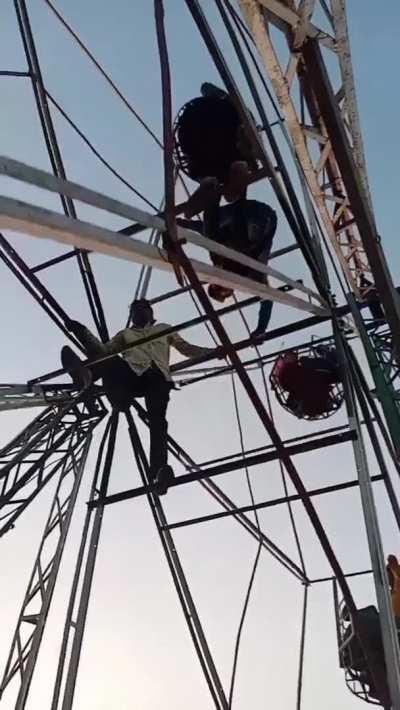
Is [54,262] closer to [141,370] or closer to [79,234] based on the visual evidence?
[141,370]

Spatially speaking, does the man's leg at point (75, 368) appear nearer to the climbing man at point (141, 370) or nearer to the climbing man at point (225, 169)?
the climbing man at point (141, 370)

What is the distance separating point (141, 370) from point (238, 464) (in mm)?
1589

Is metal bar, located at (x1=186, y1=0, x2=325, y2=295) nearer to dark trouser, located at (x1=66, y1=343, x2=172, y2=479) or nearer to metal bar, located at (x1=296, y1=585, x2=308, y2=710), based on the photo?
dark trouser, located at (x1=66, y1=343, x2=172, y2=479)

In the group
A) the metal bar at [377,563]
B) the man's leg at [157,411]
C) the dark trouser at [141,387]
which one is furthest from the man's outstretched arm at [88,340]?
the metal bar at [377,563]

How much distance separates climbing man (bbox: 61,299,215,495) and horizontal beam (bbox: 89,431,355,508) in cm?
20

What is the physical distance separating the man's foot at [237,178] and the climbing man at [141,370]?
5.64 feet

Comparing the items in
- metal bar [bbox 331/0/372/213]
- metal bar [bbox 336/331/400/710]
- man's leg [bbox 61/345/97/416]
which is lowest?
metal bar [bbox 336/331/400/710]

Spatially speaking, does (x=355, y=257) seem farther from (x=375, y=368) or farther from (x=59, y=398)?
(x=59, y=398)

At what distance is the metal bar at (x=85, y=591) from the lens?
20.9ft

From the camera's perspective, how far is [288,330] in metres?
6.30

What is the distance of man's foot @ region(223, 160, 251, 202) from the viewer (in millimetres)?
5883

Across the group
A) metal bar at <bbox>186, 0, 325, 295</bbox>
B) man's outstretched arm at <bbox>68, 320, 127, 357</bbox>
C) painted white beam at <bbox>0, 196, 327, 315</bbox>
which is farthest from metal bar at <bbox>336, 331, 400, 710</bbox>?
man's outstretched arm at <bbox>68, 320, 127, 357</bbox>

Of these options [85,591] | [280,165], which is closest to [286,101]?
[280,165]

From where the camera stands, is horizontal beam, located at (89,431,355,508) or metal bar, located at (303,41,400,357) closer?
metal bar, located at (303,41,400,357)
